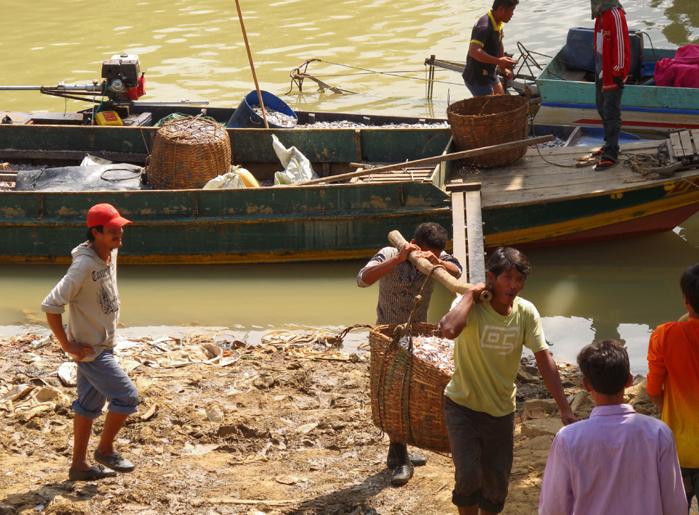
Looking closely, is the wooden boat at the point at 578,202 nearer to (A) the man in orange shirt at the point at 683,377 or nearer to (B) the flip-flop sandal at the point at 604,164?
(B) the flip-flop sandal at the point at 604,164

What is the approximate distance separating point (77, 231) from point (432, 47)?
10513mm

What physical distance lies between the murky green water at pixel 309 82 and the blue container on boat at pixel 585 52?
8.83ft

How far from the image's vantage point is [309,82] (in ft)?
60.0

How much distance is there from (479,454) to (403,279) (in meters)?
1.51

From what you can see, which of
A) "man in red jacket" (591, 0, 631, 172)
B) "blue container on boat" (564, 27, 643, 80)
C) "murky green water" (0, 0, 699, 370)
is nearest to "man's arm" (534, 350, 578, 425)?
"murky green water" (0, 0, 699, 370)

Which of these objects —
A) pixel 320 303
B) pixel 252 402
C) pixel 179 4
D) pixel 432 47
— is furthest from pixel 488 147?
pixel 179 4

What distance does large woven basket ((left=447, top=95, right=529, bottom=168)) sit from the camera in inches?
423

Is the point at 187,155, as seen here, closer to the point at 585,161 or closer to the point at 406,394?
the point at 585,161

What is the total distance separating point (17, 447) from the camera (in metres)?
6.77

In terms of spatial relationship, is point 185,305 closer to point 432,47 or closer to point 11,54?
point 432,47

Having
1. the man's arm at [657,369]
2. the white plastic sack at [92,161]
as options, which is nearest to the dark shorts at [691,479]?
the man's arm at [657,369]

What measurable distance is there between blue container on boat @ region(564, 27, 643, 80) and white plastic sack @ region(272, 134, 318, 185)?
4.54m

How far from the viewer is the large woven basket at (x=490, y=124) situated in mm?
10753

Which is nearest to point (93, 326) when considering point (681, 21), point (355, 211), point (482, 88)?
Result: point (355, 211)
